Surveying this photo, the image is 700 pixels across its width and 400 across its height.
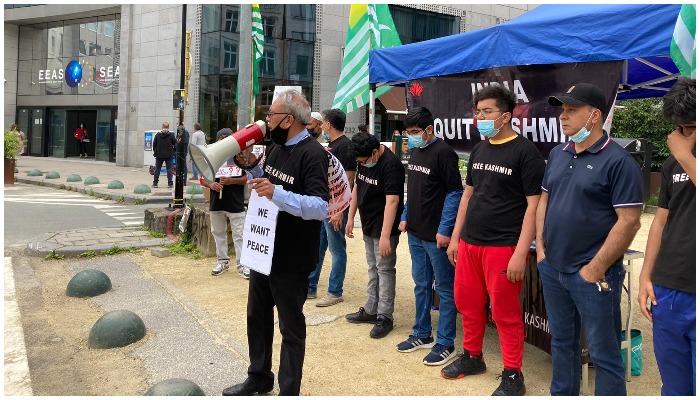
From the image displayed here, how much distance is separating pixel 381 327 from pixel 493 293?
4.73 ft

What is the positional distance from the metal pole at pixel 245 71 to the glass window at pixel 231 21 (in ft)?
45.2

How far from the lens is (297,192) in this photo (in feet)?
11.9

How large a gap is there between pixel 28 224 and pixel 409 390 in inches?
364

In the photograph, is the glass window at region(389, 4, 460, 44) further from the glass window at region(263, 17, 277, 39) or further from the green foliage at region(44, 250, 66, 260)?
the green foliage at region(44, 250, 66, 260)

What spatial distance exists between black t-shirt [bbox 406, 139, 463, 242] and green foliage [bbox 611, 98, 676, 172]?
12627 millimetres

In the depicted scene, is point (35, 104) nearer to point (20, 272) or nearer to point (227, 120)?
point (227, 120)

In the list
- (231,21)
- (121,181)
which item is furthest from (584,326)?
(231,21)

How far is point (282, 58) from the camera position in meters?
24.0

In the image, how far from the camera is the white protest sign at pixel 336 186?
12.5 feet

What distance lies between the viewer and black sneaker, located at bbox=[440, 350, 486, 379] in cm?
421

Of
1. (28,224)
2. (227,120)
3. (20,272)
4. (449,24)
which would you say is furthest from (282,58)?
(20,272)

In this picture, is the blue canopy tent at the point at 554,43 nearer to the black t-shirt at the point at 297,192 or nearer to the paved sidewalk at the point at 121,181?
the black t-shirt at the point at 297,192

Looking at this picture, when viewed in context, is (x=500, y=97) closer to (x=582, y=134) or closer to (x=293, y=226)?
(x=582, y=134)

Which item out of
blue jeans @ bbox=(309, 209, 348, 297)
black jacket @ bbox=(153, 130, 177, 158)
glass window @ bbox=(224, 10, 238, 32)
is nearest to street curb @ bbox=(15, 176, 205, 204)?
black jacket @ bbox=(153, 130, 177, 158)
